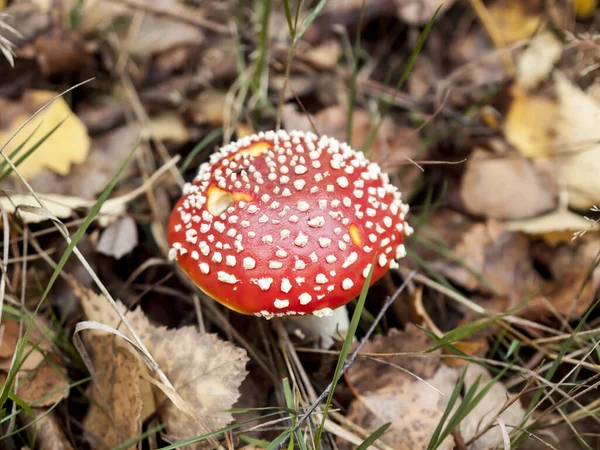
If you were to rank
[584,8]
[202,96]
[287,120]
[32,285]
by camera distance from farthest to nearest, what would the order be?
[584,8]
[202,96]
[287,120]
[32,285]

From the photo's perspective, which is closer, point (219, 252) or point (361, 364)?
point (219, 252)

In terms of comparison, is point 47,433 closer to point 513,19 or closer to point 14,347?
point 14,347

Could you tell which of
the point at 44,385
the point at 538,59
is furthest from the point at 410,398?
the point at 538,59

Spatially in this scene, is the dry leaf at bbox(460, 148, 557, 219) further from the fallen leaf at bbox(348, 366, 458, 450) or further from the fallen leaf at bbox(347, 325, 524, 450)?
the fallen leaf at bbox(348, 366, 458, 450)

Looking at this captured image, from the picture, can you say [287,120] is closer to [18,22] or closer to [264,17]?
[264,17]

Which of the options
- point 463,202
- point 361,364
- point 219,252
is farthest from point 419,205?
point 219,252

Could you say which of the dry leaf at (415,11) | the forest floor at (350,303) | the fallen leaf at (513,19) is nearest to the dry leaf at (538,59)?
the forest floor at (350,303)
